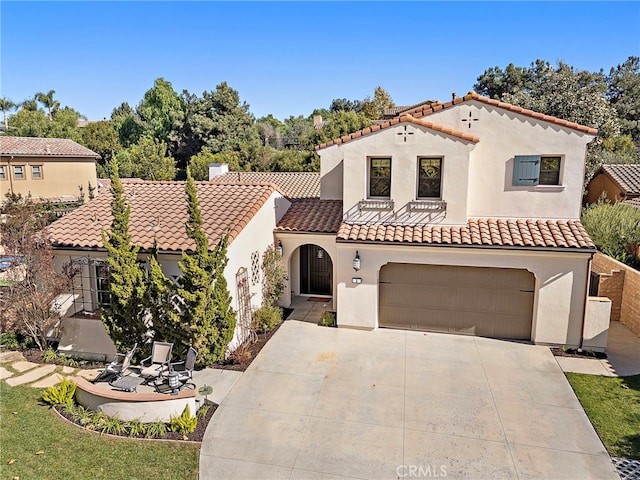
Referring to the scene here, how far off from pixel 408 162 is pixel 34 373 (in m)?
13.3

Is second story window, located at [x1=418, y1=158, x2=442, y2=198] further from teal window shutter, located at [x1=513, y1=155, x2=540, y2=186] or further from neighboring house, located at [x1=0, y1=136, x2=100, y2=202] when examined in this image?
neighboring house, located at [x1=0, y1=136, x2=100, y2=202]

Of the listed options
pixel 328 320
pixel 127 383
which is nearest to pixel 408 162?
pixel 328 320

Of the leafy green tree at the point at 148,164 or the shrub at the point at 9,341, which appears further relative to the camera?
the leafy green tree at the point at 148,164

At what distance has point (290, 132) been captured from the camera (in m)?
78.8

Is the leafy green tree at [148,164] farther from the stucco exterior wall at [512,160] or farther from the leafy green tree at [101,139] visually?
the stucco exterior wall at [512,160]

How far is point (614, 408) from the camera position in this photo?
9.74m

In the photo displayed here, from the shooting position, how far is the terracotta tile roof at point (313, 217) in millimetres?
16047

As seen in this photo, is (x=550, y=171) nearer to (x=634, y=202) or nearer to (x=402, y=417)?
(x=402, y=417)

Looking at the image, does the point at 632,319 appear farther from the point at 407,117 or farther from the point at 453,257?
the point at 407,117

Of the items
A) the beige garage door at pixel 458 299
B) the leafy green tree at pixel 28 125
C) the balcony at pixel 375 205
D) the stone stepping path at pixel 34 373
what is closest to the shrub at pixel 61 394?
the stone stepping path at pixel 34 373

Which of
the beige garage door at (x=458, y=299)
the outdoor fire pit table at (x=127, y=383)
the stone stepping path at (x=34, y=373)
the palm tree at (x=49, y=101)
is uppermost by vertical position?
the palm tree at (x=49, y=101)

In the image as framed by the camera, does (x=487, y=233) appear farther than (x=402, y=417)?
Yes

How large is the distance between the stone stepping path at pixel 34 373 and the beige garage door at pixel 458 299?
9.85 meters

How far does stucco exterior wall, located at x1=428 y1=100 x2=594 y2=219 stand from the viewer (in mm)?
13422
